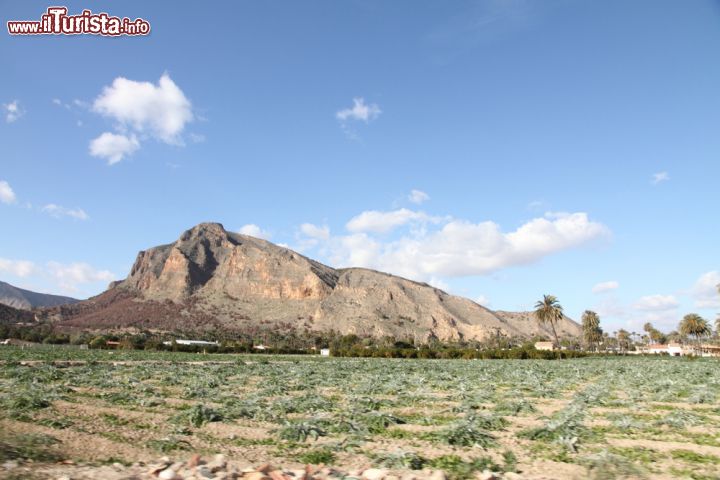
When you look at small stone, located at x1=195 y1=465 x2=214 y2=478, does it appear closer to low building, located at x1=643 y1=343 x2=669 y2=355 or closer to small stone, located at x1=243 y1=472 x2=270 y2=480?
small stone, located at x1=243 y1=472 x2=270 y2=480

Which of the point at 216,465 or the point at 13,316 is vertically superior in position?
the point at 13,316

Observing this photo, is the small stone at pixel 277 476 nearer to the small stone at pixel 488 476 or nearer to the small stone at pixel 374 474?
the small stone at pixel 374 474

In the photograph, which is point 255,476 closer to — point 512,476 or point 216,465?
point 216,465

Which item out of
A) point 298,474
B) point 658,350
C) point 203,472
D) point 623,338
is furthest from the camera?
point 623,338

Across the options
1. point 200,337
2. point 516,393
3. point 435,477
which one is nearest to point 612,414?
point 516,393

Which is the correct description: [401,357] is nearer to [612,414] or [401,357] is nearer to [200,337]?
[612,414]

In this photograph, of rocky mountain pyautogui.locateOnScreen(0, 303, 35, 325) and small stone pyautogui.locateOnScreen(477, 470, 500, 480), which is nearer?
small stone pyautogui.locateOnScreen(477, 470, 500, 480)

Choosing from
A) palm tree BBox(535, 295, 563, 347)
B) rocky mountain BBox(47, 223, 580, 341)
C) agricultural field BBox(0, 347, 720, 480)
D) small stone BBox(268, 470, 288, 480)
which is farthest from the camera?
rocky mountain BBox(47, 223, 580, 341)

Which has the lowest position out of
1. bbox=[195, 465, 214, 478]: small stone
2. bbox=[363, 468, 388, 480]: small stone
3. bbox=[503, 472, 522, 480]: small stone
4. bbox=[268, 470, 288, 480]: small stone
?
bbox=[503, 472, 522, 480]: small stone

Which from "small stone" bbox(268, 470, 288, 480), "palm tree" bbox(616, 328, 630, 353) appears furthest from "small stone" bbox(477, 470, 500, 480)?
"palm tree" bbox(616, 328, 630, 353)

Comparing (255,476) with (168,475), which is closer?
(255,476)

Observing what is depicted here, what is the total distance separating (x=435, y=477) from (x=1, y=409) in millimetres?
15966

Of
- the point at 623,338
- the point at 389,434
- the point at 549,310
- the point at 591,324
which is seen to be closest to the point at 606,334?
the point at 623,338

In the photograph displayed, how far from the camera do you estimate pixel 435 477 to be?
9164 mm
